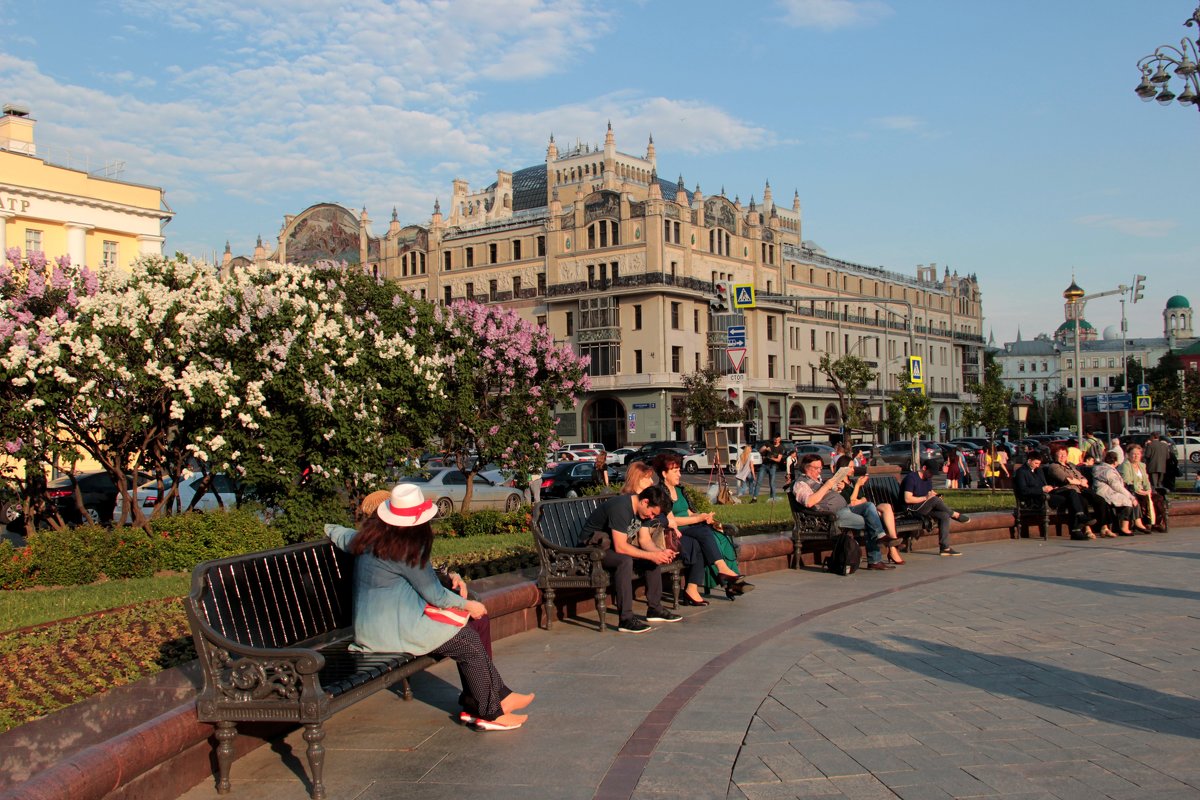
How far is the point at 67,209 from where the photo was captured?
39.9 meters

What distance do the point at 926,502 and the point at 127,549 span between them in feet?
33.5

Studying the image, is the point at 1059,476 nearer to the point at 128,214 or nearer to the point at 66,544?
the point at 66,544

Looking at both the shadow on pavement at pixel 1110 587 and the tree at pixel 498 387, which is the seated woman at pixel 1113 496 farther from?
the tree at pixel 498 387

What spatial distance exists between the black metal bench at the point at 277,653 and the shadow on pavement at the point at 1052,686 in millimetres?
3624

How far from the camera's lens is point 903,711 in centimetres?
620

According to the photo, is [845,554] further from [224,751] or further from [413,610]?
[224,751]

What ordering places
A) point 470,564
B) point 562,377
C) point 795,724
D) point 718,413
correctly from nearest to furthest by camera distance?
point 795,724
point 470,564
point 562,377
point 718,413

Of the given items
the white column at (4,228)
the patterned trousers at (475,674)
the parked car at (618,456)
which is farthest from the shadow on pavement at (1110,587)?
the parked car at (618,456)

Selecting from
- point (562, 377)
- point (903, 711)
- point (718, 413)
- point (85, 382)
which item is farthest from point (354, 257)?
point (903, 711)

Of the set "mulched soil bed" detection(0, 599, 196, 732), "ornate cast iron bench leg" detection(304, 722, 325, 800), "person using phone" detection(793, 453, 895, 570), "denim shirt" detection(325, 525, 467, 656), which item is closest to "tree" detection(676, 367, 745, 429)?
"person using phone" detection(793, 453, 895, 570)

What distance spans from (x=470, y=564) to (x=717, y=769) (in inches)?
229

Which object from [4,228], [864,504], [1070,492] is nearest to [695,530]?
[864,504]

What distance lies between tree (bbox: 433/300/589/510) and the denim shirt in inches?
606

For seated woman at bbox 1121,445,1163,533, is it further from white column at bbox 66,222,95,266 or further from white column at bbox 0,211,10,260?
white column at bbox 66,222,95,266
